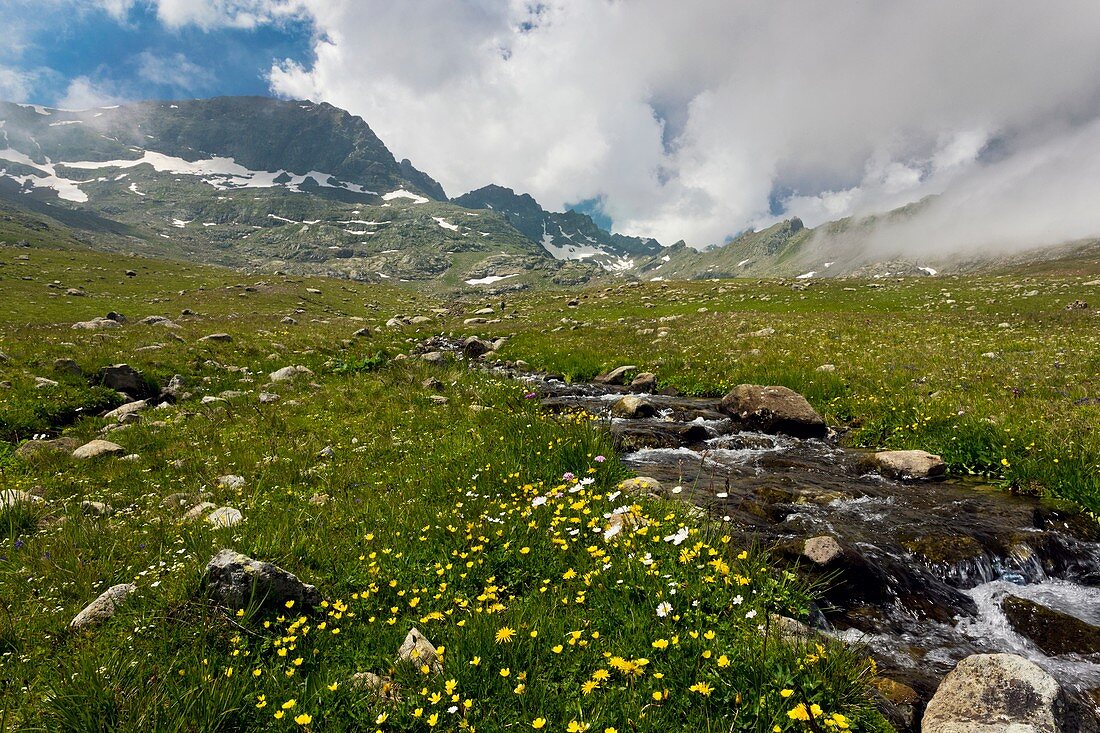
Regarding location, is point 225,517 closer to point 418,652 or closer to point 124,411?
point 418,652

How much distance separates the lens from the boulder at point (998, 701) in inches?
128

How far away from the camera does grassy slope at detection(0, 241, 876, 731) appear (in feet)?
10.8

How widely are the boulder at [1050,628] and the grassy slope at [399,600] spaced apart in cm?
280

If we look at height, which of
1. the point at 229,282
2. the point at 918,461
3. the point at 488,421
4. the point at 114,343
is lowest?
the point at 918,461

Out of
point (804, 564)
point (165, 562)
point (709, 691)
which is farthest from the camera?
point (804, 564)

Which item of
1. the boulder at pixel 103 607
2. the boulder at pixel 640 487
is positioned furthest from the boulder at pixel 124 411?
the boulder at pixel 640 487

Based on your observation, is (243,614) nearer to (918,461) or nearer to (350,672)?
(350,672)

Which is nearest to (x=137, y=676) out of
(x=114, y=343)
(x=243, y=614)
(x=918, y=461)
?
(x=243, y=614)

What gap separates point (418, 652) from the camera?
12.6 feet

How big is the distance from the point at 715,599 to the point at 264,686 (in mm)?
3722

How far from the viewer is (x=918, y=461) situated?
8.71 meters

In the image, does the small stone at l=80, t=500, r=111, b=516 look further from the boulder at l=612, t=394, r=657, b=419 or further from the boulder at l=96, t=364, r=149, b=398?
the boulder at l=612, t=394, r=657, b=419

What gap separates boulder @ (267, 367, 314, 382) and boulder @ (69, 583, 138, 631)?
1355cm

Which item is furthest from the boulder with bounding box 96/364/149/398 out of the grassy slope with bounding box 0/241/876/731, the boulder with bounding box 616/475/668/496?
the boulder with bounding box 616/475/668/496
